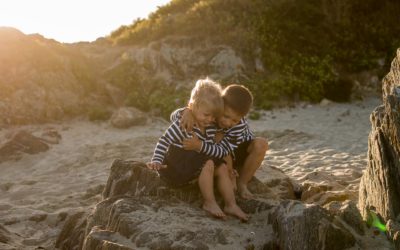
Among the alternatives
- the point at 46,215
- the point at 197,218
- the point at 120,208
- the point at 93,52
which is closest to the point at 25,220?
the point at 46,215

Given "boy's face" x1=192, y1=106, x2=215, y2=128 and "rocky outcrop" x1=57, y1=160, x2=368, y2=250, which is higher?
"boy's face" x1=192, y1=106, x2=215, y2=128

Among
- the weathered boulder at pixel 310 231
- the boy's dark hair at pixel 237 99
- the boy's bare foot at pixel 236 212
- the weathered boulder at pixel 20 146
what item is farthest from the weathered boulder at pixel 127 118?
the weathered boulder at pixel 310 231

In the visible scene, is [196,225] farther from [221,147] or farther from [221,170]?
[221,147]

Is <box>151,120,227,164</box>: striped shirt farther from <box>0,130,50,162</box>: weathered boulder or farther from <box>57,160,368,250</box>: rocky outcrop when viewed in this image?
<box>0,130,50,162</box>: weathered boulder

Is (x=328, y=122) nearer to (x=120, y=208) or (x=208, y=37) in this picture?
(x=208, y=37)

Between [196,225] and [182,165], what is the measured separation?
69 centimetres

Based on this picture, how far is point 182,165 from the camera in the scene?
4805 mm

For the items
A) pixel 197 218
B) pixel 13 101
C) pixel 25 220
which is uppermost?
pixel 13 101

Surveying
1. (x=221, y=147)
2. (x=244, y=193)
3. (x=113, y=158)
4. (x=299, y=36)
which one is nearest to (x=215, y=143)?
(x=221, y=147)

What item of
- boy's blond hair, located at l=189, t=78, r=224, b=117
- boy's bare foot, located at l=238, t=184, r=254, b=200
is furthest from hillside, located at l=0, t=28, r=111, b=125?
boy's blond hair, located at l=189, t=78, r=224, b=117

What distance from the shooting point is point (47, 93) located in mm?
15000

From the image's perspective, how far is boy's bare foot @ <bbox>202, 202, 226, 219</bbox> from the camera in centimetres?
452

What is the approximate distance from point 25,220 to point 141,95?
30.7 feet

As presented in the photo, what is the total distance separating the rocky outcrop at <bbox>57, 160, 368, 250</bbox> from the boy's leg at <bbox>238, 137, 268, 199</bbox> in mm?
323
